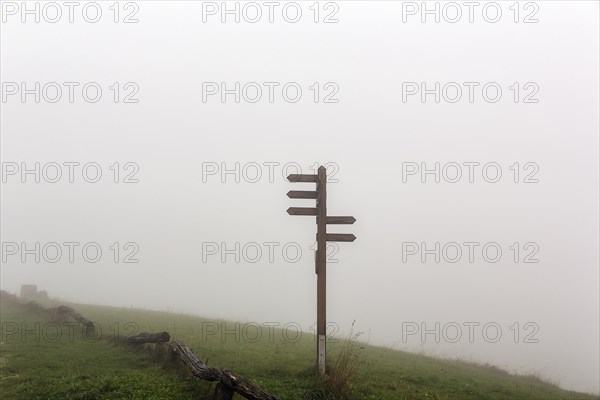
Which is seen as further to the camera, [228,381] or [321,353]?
[321,353]

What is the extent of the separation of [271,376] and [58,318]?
1230 centimetres

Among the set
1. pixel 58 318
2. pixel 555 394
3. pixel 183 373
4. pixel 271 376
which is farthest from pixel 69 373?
pixel 555 394

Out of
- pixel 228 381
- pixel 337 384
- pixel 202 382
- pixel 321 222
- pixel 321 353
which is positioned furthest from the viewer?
pixel 321 222

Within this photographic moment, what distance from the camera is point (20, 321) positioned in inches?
778

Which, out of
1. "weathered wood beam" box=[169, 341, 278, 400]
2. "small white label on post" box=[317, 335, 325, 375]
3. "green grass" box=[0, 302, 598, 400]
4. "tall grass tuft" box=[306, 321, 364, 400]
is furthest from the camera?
"small white label on post" box=[317, 335, 325, 375]

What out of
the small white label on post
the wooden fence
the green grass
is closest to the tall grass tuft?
the green grass

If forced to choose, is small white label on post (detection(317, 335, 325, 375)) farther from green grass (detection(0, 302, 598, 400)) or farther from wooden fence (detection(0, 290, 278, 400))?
wooden fence (detection(0, 290, 278, 400))

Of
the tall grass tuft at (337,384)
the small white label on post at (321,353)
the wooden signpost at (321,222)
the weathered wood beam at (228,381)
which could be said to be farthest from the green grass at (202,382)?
the wooden signpost at (321,222)

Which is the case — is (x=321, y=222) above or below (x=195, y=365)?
above

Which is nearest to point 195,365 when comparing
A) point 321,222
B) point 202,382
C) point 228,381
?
point 202,382

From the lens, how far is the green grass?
10501 millimetres

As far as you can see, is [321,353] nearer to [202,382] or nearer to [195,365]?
[202,382]

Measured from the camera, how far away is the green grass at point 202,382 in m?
10.5

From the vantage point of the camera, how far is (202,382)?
34.8ft
